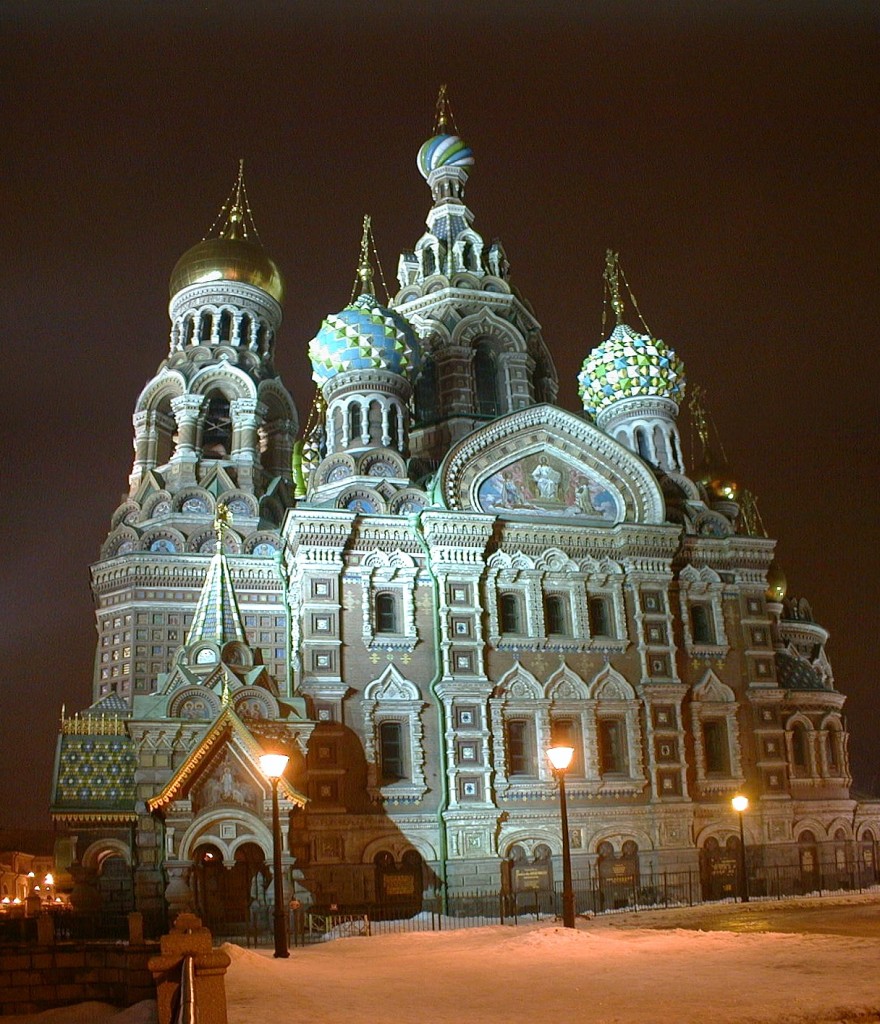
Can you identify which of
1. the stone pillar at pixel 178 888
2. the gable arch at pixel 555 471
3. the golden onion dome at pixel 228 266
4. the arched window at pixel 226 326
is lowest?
the stone pillar at pixel 178 888

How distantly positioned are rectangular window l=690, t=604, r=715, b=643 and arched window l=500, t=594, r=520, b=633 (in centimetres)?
501

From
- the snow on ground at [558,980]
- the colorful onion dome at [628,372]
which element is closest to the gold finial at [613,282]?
the colorful onion dome at [628,372]

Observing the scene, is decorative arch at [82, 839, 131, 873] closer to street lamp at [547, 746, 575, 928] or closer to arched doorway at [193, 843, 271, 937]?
arched doorway at [193, 843, 271, 937]

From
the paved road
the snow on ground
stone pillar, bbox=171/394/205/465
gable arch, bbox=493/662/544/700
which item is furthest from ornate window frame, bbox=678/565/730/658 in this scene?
stone pillar, bbox=171/394/205/465

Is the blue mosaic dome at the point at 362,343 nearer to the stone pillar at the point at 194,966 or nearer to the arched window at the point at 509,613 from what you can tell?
the arched window at the point at 509,613

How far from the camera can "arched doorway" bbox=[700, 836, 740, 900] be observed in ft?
82.3

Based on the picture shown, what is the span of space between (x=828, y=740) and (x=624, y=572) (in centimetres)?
842

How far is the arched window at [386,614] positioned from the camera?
25.0 m

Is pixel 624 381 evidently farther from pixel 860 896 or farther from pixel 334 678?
pixel 860 896

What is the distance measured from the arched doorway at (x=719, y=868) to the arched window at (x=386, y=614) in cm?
A: 932

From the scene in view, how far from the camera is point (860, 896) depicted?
22.0m

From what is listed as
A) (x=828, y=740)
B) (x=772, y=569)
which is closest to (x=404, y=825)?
(x=828, y=740)

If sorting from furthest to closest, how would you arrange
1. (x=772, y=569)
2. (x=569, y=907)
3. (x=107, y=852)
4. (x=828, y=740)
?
1. (x=772, y=569)
2. (x=828, y=740)
3. (x=107, y=852)
4. (x=569, y=907)

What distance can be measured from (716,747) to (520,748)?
18.0 feet
